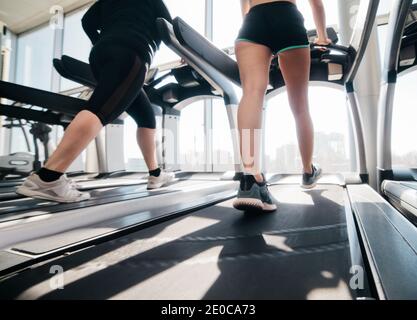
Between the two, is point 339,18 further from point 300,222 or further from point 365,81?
point 300,222

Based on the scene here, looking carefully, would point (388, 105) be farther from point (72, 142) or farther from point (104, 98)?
point (72, 142)

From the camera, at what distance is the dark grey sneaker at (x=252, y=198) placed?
3.42 feet

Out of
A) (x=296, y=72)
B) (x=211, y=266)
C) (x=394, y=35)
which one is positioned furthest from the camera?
(x=394, y=35)

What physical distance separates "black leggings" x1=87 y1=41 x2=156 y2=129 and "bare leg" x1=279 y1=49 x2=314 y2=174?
0.72m

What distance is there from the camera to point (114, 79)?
1.23 metres

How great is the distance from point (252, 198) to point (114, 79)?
847 millimetres

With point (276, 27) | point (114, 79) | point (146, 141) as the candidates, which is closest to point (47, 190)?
point (114, 79)

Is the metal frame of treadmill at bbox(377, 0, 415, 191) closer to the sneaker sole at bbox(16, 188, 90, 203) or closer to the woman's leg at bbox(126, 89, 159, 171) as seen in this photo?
the woman's leg at bbox(126, 89, 159, 171)

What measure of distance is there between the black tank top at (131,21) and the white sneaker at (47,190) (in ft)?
2.43

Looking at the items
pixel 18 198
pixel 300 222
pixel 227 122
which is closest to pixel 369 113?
pixel 227 122

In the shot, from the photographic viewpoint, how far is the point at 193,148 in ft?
12.4

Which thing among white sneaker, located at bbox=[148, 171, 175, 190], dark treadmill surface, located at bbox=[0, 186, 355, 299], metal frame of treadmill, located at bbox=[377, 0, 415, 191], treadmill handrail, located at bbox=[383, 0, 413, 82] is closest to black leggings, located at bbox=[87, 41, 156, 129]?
dark treadmill surface, located at bbox=[0, 186, 355, 299]

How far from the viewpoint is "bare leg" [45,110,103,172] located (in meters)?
1.13

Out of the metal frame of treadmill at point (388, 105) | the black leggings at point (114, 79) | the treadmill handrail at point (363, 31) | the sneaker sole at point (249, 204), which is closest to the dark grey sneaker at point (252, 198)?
the sneaker sole at point (249, 204)
